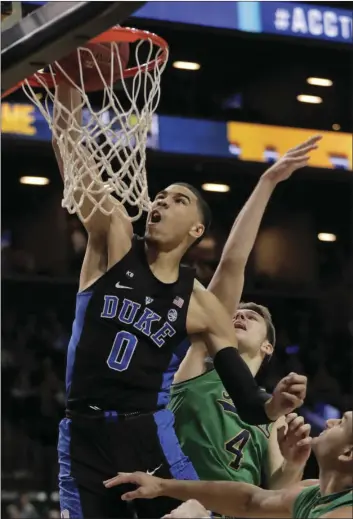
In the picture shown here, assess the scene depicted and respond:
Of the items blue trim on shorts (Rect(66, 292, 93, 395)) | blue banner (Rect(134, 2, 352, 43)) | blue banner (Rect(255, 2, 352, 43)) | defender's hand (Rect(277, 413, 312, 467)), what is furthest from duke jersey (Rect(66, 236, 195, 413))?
blue banner (Rect(255, 2, 352, 43))

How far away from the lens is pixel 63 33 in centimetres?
361

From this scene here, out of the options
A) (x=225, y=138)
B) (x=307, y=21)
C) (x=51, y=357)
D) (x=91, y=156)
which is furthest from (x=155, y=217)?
(x=307, y=21)

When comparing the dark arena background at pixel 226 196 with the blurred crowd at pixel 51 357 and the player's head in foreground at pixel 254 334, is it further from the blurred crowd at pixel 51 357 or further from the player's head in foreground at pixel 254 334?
the player's head in foreground at pixel 254 334

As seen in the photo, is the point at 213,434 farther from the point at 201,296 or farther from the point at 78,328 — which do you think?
the point at 78,328

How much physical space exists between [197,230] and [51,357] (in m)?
7.72

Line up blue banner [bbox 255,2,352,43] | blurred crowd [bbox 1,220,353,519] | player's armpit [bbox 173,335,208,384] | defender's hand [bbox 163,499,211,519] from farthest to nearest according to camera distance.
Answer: blue banner [bbox 255,2,352,43]
blurred crowd [bbox 1,220,353,519]
player's armpit [bbox 173,335,208,384]
defender's hand [bbox 163,499,211,519]

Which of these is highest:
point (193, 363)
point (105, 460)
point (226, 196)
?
point (226, 196)

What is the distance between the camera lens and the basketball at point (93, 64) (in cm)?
450

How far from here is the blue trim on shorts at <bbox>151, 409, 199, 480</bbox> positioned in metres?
4.47

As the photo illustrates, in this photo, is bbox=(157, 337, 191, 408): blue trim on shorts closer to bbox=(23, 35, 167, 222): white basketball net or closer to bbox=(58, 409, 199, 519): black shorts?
bbox=(58, 409, 199, 519): black shorts

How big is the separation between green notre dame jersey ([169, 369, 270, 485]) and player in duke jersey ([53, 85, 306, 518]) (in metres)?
0.51

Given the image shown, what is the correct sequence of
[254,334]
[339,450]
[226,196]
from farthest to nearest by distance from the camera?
[226,196], [254,334], [339,450]

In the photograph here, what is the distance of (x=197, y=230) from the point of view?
463 cm

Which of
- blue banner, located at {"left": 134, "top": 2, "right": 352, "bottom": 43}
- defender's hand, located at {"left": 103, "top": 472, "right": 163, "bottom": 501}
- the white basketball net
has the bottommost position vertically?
defender's hand, located at {"left": 103, "top": 472, "right": 163, "bottom": 501}
